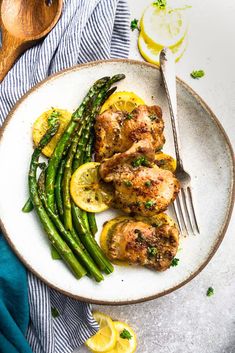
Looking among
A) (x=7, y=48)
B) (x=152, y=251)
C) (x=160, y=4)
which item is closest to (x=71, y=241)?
(x=152, y=251)

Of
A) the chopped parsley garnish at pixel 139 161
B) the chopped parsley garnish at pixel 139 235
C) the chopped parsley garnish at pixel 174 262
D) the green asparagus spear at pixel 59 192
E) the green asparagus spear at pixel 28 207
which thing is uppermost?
the chopped parsley garnish at pixel 139 161

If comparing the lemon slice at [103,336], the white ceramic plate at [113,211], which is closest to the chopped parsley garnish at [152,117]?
the white ceramic plate at [113,211]

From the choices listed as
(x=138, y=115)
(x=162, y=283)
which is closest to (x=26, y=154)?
(x=138, y=115)

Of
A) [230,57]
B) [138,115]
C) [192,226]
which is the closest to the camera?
[138,115]

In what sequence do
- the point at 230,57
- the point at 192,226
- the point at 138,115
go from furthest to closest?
the point at 230,57 → the point at 192,226 → the point at 138,115

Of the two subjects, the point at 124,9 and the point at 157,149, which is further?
the point at 124,9

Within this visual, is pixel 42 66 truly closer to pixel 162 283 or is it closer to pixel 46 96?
pixel 46 96

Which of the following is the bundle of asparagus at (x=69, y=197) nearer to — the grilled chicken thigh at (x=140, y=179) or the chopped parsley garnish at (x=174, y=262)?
the grilled chicken thigh at (x=140, y=179)
